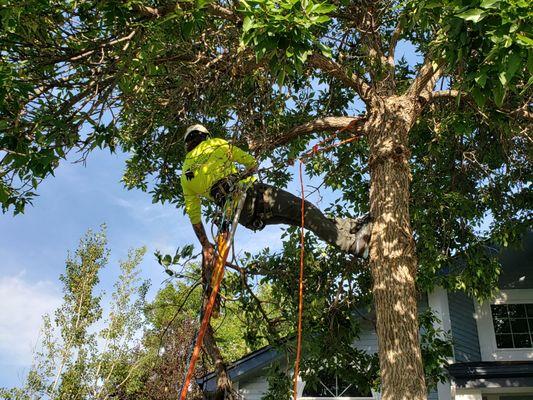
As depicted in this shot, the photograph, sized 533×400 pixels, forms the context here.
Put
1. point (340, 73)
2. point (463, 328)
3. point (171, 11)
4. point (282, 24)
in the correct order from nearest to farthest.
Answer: point (282, 24), point (171, 11), point (340, 73), point (463, 328)

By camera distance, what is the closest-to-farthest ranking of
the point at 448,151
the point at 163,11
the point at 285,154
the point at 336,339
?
the point at 163,11
the point at 336,339
the point at 285,154
the point at 448,151

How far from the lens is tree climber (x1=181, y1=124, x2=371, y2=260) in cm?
557

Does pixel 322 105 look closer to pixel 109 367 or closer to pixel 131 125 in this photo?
pixel 131 125

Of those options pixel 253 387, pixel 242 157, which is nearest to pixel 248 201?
pixel 242 157

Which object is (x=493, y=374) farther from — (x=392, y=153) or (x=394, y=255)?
(x=392, y=153)

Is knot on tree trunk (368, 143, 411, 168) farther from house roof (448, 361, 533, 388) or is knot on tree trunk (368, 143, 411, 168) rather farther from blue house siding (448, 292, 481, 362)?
blue house siding (448, 292, 481, 362)

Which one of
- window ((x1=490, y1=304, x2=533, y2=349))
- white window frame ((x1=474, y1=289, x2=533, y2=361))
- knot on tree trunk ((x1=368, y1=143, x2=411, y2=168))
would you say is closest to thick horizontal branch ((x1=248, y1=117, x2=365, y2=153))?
knot on tree trunk ((x1=368, y1=143, x2=411, y2=168))

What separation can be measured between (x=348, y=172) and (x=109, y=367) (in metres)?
9.39

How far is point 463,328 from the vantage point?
454 inches

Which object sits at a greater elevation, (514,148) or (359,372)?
(514,148)

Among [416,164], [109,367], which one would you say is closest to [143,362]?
[109,367]

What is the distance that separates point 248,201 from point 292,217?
565mm

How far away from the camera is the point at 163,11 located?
5.10 metres

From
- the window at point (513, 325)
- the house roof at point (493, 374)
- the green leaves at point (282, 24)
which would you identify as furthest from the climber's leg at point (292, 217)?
the window at point (513, 325)
